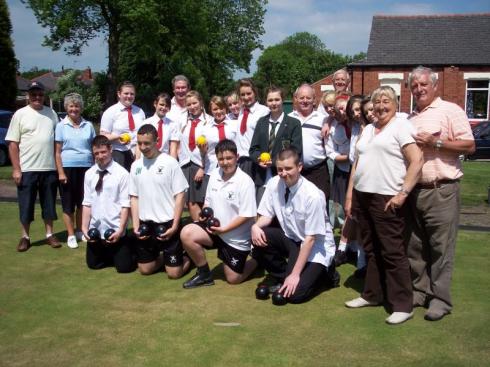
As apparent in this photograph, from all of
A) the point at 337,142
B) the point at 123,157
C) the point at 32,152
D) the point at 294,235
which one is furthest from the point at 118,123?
the point at 294,235

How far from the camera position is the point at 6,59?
27.5 m

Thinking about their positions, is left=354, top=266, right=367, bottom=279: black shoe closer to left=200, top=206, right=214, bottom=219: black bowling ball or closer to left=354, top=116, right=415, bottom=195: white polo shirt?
left=354, top=116, right=415, bottom=195: white polo shirt

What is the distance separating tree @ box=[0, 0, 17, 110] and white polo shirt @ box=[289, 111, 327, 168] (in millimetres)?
25353

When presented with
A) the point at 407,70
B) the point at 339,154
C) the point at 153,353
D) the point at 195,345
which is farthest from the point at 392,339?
the point at 407,70

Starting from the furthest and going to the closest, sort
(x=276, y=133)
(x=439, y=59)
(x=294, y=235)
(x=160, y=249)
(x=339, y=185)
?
(x=439, y=59) < (x=339, y=185) < (x=276, y=133) < (x=160, y=249) < (x=294, y=235)

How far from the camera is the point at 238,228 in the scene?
551 cm

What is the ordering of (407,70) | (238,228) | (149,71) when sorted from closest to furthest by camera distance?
(238,228) < (407,70) < (149,71)

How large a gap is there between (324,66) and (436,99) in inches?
3010

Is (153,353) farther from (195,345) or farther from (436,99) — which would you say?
(436,99)

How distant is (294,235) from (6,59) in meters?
27.0

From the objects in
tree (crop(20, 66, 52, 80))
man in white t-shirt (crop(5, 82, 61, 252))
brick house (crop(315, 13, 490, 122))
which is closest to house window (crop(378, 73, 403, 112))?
brick house (crop(315, 13, 490, 122))

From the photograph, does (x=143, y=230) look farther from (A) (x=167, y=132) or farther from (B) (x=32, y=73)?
(B) (x=32, y=73)

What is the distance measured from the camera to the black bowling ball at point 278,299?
4852mm

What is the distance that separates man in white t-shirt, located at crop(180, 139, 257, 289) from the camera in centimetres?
543
